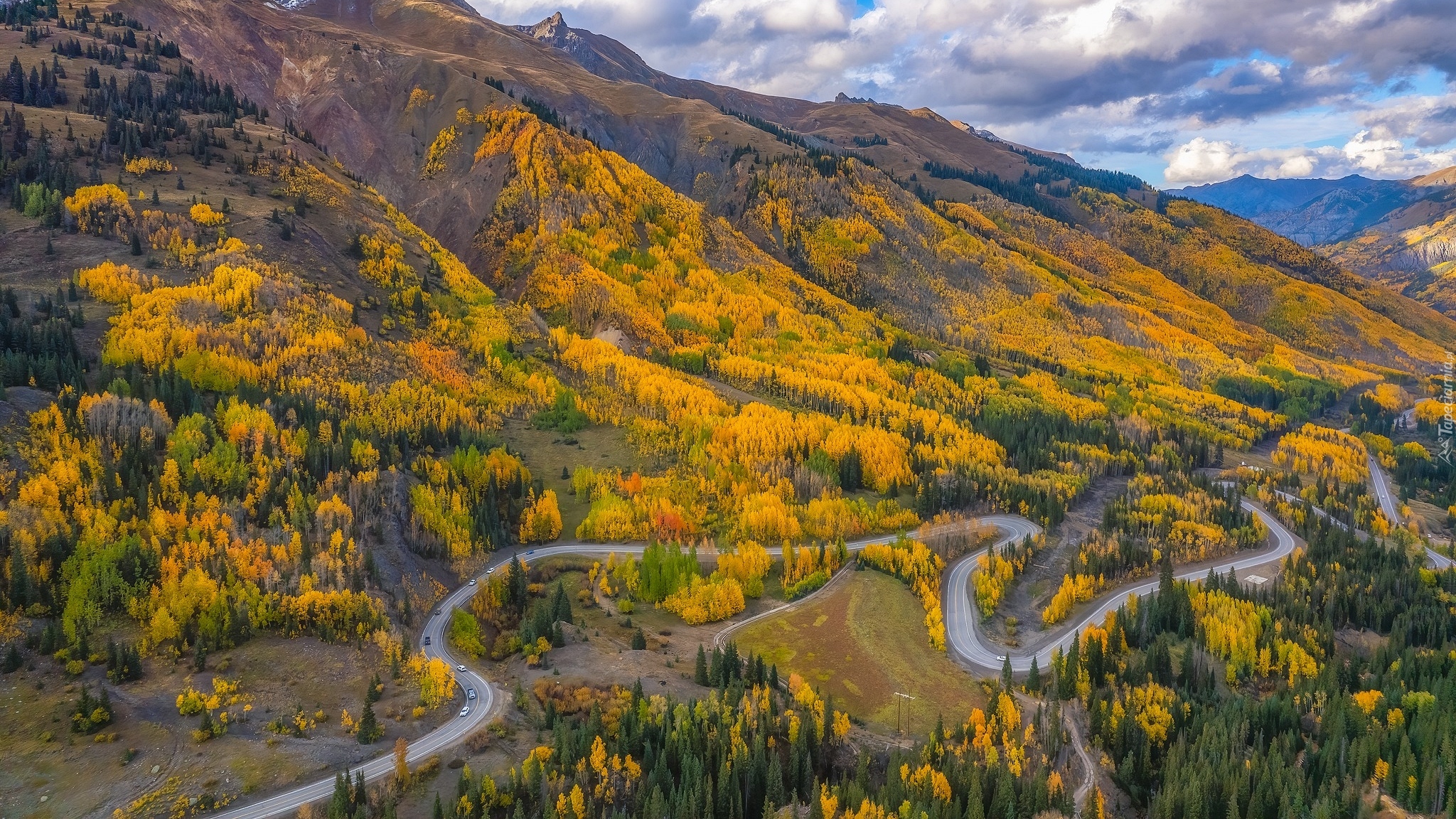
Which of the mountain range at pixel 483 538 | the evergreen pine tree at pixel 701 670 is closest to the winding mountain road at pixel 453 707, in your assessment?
the mountain range at pixel 483 538

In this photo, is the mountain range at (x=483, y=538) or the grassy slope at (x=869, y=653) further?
the grassy slope at (x=869, y=653)

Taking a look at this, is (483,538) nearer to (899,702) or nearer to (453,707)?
(453,707)

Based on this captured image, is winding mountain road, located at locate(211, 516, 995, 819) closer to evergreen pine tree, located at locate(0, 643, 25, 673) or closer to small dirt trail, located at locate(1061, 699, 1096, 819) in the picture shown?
evergreen pine tree, located at locate(0, 643, 25, 673)

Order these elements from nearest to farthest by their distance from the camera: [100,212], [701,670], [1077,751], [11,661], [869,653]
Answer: [11,661] < [1077,751] < [701,670] < [869,653] < [100,212]

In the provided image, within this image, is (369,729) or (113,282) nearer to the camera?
(369,729)

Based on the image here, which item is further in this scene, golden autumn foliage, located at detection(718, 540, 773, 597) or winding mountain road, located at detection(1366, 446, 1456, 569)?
winding mountain road, located at detection(1366, 446, 1456, 569)

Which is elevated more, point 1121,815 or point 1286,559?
point 1286,559

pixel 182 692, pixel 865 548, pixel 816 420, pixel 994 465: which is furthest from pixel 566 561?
pixel 994 465

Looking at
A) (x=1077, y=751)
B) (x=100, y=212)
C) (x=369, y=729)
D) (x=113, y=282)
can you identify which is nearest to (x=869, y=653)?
(x=1077, y=751)

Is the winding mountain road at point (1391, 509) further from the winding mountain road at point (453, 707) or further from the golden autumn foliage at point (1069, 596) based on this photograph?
the winding mountain road at point (453, 707)

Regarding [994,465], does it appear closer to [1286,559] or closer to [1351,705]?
[1286,559]

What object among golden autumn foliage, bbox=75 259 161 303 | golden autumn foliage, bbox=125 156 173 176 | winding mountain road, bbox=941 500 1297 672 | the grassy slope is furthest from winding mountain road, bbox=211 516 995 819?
golden autumn foliage, bbox=125 156 173 176
